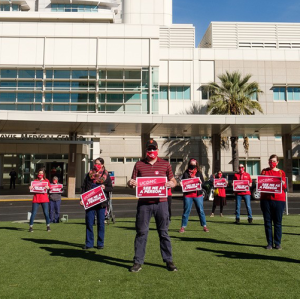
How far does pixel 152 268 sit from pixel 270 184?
131 inches

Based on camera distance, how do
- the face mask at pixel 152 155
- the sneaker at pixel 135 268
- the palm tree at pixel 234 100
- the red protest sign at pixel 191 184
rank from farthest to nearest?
the palm tree at pixel 234 100 < the red protest sign at pixel 191 184 < the face mask at pixel 152 155 < the sneaker at pixel 135 268

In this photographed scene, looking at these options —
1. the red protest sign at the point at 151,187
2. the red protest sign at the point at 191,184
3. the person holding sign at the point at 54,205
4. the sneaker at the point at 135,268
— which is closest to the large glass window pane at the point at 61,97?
the person holding sign at the point at 54,205

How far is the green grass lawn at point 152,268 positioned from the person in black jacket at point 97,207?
256 mm

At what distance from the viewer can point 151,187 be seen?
587cm

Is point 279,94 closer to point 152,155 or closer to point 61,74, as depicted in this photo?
point 61,74

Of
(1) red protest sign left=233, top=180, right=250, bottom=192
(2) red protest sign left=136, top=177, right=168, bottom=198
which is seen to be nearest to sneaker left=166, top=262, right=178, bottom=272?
(2) red protest sign left=136, top=177, right=168, bottom=198

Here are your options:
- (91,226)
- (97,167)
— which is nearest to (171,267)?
(91,226)

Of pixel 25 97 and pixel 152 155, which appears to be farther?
pixel 25 97

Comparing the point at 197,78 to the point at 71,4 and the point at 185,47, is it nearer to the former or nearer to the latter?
the point at 185,47

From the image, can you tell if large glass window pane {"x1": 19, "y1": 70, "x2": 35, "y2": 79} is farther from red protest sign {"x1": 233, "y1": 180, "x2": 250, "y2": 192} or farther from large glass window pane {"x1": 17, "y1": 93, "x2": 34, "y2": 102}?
red protest sign {"x1": 233, "y1": 180, "x2": 250, "y2": 192}

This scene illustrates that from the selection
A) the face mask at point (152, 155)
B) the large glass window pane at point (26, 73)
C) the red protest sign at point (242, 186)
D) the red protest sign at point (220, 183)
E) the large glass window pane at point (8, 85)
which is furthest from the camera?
the large glass window pane at point (26, 73)

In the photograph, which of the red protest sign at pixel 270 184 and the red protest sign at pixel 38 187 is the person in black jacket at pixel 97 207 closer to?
the red protest sign at pixel 38 187

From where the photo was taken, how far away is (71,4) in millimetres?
48469

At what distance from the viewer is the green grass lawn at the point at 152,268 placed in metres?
4.76
